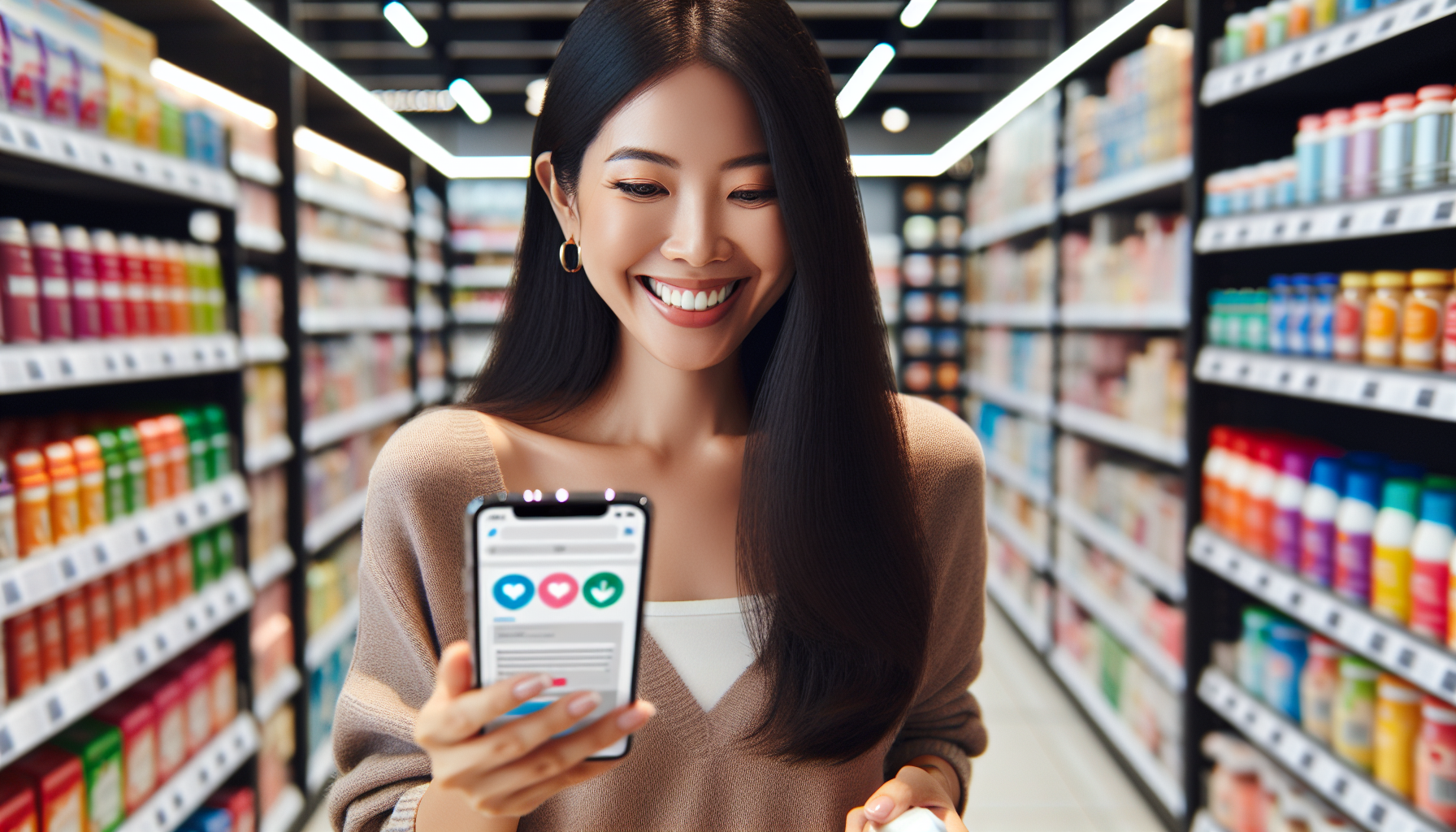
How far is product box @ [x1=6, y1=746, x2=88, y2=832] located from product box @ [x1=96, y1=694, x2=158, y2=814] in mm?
155

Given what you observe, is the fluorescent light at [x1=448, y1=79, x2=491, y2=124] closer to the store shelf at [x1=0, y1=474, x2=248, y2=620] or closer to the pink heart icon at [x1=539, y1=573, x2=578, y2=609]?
the store shelf at [x1=0, y1=474, x2=248, y2=620]

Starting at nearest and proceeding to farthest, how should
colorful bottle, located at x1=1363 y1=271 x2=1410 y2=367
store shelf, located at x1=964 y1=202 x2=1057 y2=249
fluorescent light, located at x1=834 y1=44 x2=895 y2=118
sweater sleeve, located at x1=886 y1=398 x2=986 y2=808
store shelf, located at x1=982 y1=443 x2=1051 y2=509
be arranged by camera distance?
1. sweater sleeve, located at x1=886 y1=398 x2=986 y2=808
2. colorful bottle, located at x1=1363 y1=271 x2=1410 y2=367
3. fluorescent light, located at x1=834 y1=44 x2=895 y2=118
4. store shelf, located at x1=964 y1=202 x2=1057 y2=249
5. store shelf, located at x1=982 y1=443 x2=1051 y2=509

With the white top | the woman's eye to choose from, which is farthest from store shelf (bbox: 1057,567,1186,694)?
the woman's eye

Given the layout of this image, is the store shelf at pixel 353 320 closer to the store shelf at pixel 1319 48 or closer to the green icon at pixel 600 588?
the green icon at pixel 600 588

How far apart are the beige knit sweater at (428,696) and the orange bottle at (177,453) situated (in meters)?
1.50

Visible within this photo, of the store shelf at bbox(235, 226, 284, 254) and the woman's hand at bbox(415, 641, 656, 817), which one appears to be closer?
the woman's hand at bbox(415, 641, 656, 817)

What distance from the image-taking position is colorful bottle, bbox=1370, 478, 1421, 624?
1.78 metres

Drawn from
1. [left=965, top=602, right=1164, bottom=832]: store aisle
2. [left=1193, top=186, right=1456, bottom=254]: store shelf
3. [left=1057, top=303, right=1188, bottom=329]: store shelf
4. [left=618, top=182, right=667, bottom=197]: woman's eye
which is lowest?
[left=965, top=602, right=1164, bottom=832]: store aisle

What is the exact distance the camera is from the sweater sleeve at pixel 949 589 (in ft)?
3.53

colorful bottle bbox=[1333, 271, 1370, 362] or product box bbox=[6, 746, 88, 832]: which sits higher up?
colorful bottle bbox=[1333, 271, 1370, 362]

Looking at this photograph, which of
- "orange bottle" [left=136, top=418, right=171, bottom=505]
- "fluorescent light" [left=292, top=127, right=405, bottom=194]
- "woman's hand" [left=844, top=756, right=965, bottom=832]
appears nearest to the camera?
"woman's hand" [left=844, top=756, right=965, bottom=832]

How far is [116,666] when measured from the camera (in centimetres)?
190

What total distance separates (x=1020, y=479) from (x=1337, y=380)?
9.38ft

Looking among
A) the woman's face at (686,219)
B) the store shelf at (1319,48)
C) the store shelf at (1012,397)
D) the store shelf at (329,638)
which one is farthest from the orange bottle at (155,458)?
the store shelf at (1012,397)
